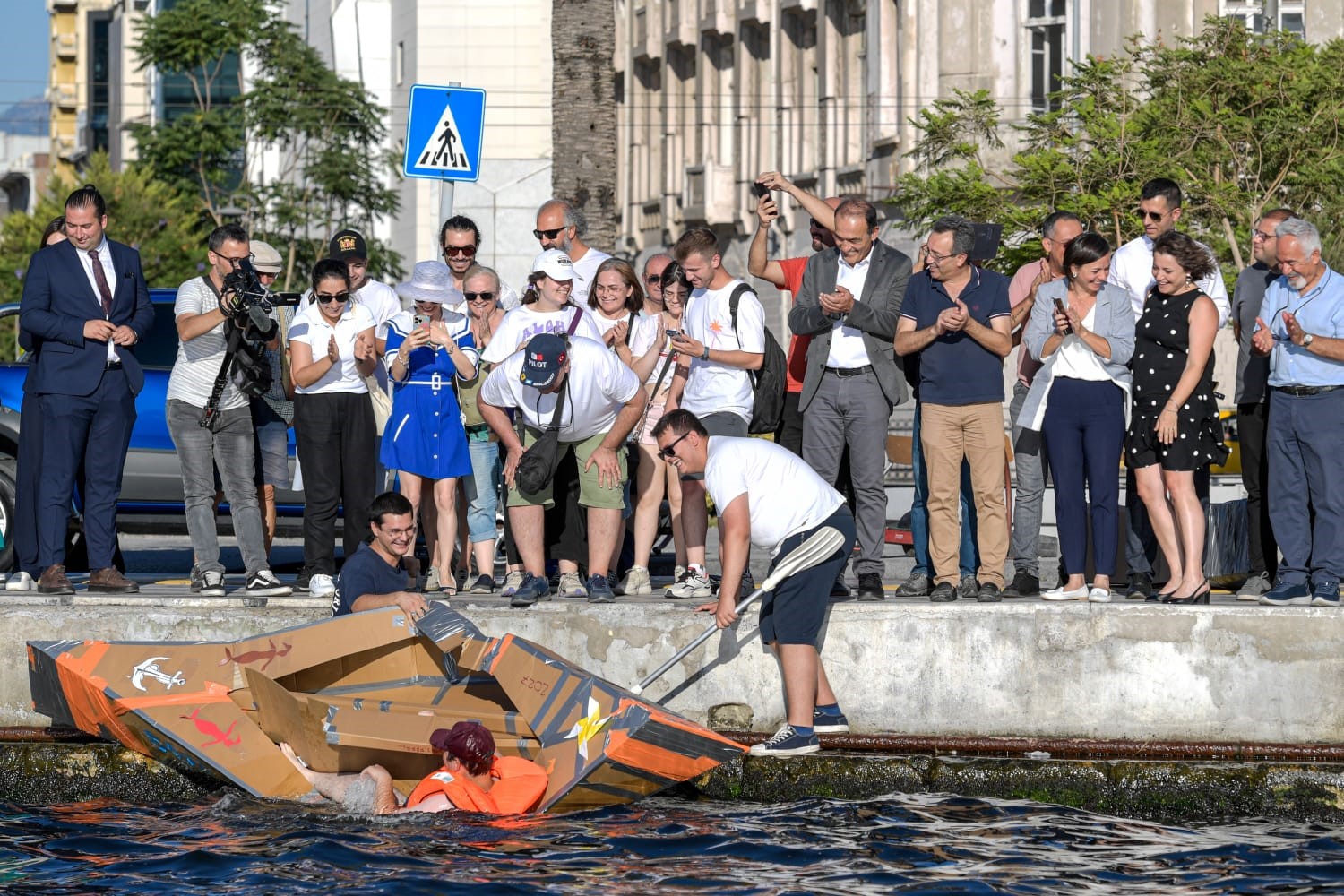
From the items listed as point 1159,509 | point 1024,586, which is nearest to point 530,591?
point 1024,586

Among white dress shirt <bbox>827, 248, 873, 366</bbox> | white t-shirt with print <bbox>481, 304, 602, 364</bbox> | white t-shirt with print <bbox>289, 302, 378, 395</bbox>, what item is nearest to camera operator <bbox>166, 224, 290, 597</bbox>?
white t-shirt with print <bbox>289, 302, 378, 395</bbox>

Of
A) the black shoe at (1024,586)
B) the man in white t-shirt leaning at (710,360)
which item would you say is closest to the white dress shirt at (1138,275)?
the black shoe at (1024,586)

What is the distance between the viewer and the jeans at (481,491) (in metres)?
10.6

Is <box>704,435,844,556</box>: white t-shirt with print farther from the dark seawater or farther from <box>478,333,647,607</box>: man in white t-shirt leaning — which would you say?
the dark seawater

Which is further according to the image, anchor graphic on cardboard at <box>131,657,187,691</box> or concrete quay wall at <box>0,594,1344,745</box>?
anchor graphic on cardboard at <box>131,657,187,691</box>

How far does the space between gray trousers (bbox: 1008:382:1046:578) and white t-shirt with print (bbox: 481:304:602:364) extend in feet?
7.75

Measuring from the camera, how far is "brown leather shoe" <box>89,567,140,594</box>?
10.5 metres

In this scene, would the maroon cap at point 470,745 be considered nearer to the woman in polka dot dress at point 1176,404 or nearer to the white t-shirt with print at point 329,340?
the white t-shirt with print at point 329,340

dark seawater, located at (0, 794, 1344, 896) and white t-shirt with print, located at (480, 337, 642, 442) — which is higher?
white t-shirt with print, located at (480, 337, 642, 442)

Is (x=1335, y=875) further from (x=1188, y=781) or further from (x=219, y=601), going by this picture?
(x=219, y=601)

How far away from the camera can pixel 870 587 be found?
33.1 ft

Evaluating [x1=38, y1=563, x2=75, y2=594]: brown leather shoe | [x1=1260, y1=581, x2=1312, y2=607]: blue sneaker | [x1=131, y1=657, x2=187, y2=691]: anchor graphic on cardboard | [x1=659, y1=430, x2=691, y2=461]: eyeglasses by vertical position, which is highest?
[x1=659, y1=430, x2=691, y2=461]: eyeglasses

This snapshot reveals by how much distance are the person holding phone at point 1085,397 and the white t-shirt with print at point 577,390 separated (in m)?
2.16

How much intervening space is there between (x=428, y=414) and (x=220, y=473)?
121 cm
